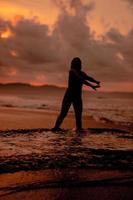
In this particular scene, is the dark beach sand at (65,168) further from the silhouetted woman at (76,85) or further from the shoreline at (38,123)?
the shoreline at (38,123)

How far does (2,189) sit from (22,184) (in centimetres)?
30

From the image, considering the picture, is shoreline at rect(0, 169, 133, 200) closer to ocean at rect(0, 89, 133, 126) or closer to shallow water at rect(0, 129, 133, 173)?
shallow water at rect(0, 129, 133, 173)

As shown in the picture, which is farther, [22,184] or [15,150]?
[15,150]

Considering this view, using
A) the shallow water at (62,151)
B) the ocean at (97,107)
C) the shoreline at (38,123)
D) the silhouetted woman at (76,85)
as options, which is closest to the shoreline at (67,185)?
the shallow water at (62,151)

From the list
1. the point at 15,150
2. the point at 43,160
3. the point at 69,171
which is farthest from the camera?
the point at 15,150

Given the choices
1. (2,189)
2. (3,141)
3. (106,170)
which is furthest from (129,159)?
(3,141)

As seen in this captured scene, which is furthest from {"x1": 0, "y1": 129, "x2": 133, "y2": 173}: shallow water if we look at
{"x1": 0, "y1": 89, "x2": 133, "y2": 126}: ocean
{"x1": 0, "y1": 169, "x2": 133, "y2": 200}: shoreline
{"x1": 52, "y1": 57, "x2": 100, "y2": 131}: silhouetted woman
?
{"x1": 0, "y1": 89, "x2": 133, "y2": 126}: ocean

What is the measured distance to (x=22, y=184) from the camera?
13.5ft

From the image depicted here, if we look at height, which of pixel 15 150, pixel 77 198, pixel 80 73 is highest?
pixel 80 73

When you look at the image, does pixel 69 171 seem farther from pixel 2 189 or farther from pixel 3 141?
pixel 3 141

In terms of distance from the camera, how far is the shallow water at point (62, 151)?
17.4 ft

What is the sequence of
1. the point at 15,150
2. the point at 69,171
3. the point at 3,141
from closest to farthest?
the point at 69,171 < the point at 15,150 < the point at 3,141

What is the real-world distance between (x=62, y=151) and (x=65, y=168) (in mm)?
1420

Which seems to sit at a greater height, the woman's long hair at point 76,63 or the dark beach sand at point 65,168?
the woman's long hair at point 76,63
